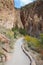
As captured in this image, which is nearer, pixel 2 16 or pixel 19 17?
pixel 2 16

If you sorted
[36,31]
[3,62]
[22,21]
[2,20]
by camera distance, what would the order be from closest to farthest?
[3,62]
[2,20]
[36,31]
[22,21]

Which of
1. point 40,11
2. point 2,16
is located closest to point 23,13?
point 40,11

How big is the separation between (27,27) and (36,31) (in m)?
8.48

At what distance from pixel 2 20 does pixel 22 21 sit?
40760 mm

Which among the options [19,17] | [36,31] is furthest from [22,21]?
[36,31]

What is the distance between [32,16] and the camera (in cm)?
6869

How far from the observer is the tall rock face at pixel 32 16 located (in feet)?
202

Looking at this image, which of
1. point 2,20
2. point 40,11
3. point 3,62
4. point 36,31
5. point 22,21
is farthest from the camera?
point 22,21

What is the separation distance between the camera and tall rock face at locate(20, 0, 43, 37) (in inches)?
2430

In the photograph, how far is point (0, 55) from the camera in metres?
12.6

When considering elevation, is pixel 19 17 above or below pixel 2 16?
below

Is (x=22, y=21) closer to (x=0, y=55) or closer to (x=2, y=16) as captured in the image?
(x=2, y=16)

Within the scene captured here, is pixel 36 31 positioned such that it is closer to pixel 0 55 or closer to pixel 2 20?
pixel 2 20

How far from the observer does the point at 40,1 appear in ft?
217
